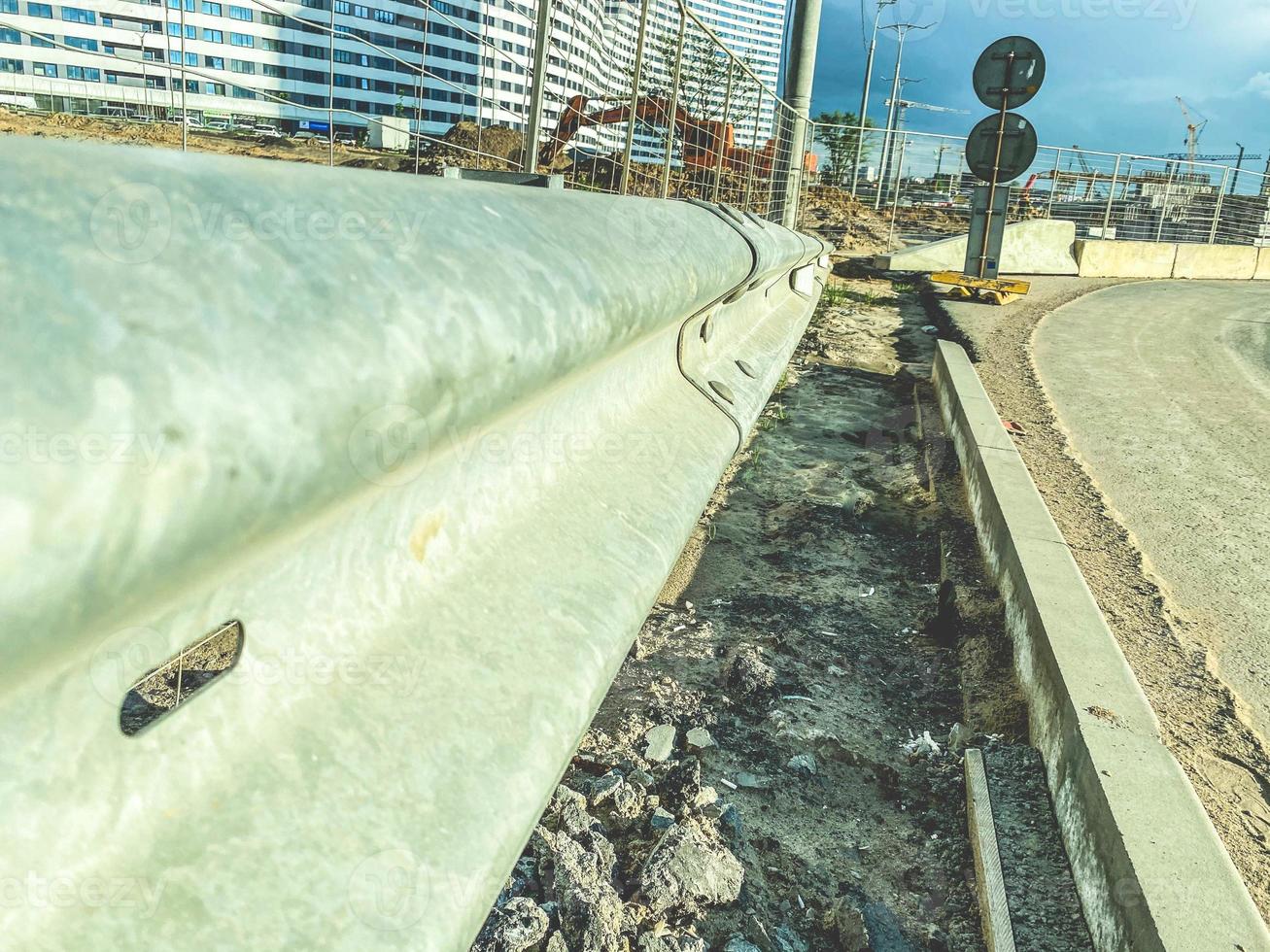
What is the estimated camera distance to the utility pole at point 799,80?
354 inches

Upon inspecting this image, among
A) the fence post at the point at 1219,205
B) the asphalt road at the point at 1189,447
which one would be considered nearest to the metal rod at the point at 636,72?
the asphalt road at the point at 1189,447

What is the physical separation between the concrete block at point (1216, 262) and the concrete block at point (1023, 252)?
3935 mm

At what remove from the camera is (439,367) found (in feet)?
3.09

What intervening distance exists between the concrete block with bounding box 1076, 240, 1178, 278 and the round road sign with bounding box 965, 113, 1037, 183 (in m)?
5.70

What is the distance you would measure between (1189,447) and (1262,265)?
19.8 meters

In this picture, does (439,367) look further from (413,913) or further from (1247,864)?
(1247,864)

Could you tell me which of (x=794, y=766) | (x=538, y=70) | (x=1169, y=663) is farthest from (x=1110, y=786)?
(x=538, y=70)

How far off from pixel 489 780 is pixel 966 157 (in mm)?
14850

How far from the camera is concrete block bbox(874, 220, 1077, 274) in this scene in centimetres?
1578

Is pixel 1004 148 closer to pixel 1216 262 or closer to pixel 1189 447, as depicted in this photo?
pixel 1189 447

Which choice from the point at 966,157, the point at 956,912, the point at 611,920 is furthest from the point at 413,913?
the point at 966,157

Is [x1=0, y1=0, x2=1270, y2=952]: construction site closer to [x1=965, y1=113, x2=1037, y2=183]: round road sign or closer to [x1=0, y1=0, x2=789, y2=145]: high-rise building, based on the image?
[x1=0, y1=0, x2=789, y2=145]: high-rise building

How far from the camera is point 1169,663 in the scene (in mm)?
2744

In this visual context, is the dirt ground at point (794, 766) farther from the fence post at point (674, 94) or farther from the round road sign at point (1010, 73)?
the round road sign at point (1010, 73)
